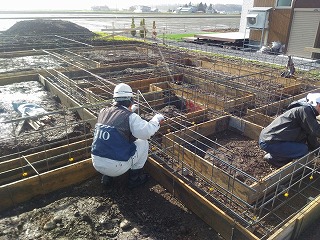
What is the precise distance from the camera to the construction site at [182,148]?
4.08 m

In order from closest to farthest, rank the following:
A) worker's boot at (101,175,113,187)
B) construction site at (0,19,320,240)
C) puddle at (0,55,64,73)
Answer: construction site at (0,19,320,240)
worker's boot at (101,175,113,187)
puddle at (0,55,64,73)

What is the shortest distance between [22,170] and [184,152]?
117 inches

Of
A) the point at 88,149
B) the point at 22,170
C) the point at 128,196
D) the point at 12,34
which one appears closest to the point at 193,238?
the point at 128,196

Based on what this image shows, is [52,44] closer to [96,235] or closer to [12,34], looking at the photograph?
[12,34]

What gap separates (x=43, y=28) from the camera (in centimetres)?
2202

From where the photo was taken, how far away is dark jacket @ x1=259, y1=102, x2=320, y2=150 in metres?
4.74

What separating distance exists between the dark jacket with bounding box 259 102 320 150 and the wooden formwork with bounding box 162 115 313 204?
408mm

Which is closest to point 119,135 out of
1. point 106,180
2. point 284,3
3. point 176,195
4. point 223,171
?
point 106,180

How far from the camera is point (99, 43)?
59.1 feet

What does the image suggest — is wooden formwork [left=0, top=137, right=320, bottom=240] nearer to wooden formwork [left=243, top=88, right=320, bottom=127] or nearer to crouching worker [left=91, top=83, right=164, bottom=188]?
crouching worker [left=91, top=83, right=164, bottom=188]

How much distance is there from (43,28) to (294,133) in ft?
71.9

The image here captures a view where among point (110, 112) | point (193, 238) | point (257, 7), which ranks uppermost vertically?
point (257, 7)

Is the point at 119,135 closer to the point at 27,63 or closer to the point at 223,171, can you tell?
the point at 223,171

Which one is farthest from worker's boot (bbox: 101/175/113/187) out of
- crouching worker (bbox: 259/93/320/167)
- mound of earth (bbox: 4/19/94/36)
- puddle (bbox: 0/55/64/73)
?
mound of earth (bbox: 4/19/94/36)
